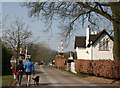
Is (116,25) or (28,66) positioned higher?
(116,25)

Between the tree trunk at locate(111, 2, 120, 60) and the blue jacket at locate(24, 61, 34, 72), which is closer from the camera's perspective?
the blue jacket at locate(24, 61, 34, 72)

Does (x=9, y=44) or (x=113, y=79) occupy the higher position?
(x=9, y=44)

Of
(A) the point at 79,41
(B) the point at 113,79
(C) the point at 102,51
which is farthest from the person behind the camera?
(A) the point at 79,41

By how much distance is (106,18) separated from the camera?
28594 mm

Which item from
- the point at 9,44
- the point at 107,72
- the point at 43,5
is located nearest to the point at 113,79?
the point at 107,72

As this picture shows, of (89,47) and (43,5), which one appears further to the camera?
(89,47)

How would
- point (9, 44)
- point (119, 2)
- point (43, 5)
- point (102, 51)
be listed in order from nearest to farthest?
point (119, 2)
point (43, 5)
point (9, 44)
point (102, 51)

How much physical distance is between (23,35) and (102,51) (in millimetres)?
18121

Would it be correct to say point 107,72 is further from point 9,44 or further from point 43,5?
point 9,44

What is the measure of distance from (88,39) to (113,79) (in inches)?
1455

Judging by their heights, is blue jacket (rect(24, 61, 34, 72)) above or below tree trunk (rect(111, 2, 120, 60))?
below

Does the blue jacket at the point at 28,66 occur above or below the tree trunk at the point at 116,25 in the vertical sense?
below

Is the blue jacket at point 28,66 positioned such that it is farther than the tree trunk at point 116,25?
No

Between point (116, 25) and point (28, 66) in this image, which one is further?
point (116, 25)
